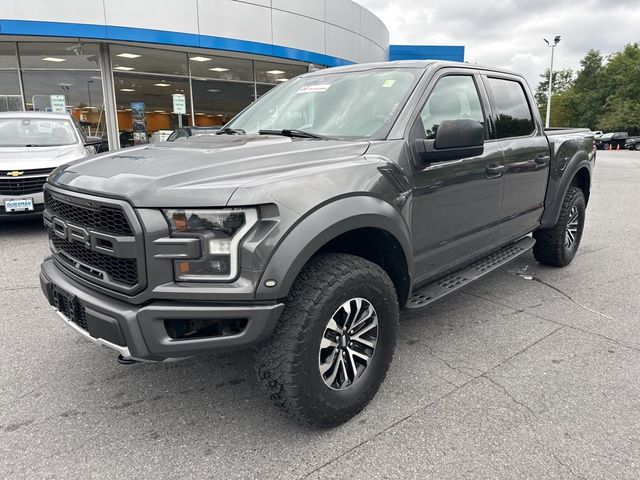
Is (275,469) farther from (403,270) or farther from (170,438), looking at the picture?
(403,270)

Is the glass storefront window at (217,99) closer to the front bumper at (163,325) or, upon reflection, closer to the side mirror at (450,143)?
the side mirror at (450,143)

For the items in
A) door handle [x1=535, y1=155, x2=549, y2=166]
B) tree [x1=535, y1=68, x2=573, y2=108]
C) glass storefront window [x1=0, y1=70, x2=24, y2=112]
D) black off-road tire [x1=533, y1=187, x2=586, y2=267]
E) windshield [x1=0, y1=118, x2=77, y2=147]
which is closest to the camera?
door handle [x1=535, y1=155, x2=549, y2=166]

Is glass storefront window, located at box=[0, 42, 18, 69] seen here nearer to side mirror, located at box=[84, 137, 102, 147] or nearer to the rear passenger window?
side mirror, located at box=[84, 137, 102, 147]

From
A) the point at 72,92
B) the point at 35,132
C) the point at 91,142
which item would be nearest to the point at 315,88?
the point at 91,142

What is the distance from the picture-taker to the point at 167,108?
16.9 meters

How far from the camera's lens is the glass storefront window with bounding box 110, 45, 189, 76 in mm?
15000

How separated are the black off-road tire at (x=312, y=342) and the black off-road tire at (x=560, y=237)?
3135mm

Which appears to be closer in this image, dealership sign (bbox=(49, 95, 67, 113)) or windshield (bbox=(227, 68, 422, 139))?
windshield (bbox=(227, 68, 422, 139))

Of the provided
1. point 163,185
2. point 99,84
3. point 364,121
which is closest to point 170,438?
point 163,185

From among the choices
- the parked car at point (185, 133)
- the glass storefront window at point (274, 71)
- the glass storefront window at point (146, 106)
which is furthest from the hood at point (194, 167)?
the glass storefront window at point (274, 71)

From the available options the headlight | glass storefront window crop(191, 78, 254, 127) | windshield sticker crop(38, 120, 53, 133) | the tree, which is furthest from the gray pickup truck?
the tree

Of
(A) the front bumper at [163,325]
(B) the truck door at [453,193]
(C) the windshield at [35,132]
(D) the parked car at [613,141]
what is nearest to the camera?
(A) the front bumper at [163,325]

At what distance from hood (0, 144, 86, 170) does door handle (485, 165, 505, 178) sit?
5901mm

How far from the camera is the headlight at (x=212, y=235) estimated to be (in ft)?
6.91
